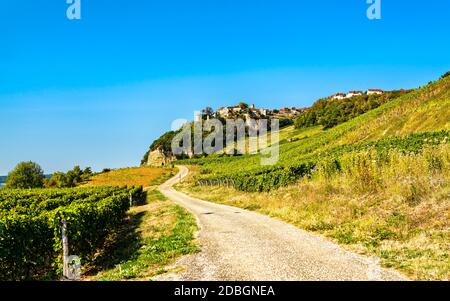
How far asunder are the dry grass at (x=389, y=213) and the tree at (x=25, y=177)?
125 metres

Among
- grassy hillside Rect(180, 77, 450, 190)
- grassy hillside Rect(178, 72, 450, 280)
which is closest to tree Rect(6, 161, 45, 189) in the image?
grassy hillside Rect(180, 77, 450, 190)

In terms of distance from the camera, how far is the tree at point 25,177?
131000mm

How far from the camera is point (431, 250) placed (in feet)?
40.3

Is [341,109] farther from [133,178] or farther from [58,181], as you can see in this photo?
[58,181]

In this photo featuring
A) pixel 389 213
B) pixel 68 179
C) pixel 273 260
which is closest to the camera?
pixel 273 260

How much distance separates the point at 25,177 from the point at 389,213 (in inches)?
5462

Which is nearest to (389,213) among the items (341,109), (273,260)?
(273,260)

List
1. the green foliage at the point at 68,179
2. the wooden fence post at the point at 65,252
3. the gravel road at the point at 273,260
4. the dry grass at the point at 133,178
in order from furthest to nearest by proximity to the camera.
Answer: the green foliage at the point at 68,179 → the dry grass at the point at 133,178 → the wooden fence post at the point at 65,252 → the gravel road at the point at 273,260

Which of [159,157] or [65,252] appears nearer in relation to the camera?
[65,252]

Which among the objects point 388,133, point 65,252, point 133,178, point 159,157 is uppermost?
point 388,133

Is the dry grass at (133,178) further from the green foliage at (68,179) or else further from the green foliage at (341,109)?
the green foliage at (341,109)

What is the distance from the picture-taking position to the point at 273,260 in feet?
41.8

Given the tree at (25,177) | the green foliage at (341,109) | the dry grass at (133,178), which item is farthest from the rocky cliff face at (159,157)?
the green foliage at (341,109)
